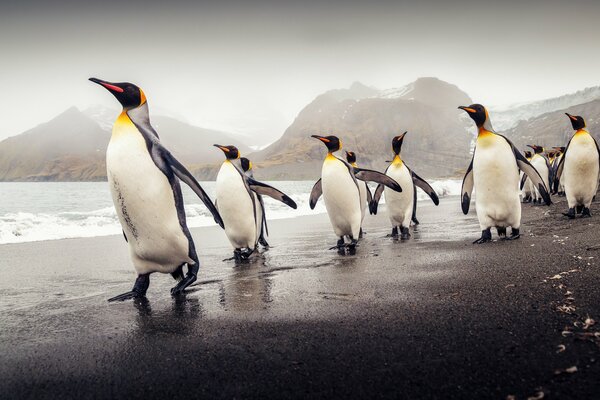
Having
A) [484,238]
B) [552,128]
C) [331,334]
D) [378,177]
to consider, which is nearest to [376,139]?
[552,128]

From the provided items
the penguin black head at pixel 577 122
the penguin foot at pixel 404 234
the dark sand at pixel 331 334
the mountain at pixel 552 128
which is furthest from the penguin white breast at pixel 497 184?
the mountain at pixel 552 128

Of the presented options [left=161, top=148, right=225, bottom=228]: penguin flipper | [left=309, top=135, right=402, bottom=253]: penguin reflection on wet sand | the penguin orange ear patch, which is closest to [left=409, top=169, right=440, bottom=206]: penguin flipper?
[left=309, top=135, right=402, bottom=253]: penguin reflection on wet sand

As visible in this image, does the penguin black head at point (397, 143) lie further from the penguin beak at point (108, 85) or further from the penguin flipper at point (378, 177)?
the penguin beak at point (108, 85)

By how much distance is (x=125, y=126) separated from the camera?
3496 millimetres

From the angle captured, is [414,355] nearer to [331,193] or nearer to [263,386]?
[263,386]

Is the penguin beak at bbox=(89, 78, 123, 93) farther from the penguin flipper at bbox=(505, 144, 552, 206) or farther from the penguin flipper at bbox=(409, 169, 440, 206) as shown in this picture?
the penguin flipper at bbox=(409, 169, 440, 206)

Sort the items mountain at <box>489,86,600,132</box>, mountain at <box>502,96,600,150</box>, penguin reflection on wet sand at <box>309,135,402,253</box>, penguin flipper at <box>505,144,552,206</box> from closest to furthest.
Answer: penguin flipper at <box>505,144,552,206</box>, penguin reflection on wet sand at <box>309,135,402,253</box>, mountain at <box>502,96,600,150</box>, mountain at <box>489,86,600,132</box>

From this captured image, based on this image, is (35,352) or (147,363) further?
(35,352)

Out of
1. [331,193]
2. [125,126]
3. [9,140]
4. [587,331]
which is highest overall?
[9,140]

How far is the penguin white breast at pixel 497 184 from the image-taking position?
5152 millimetres

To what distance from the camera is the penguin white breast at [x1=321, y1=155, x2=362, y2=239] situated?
5.99 meters

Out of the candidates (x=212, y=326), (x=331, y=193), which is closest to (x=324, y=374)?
(x=212, y=326)

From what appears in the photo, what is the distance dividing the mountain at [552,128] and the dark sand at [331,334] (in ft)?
323

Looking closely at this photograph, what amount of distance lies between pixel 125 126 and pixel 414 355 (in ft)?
9.91
